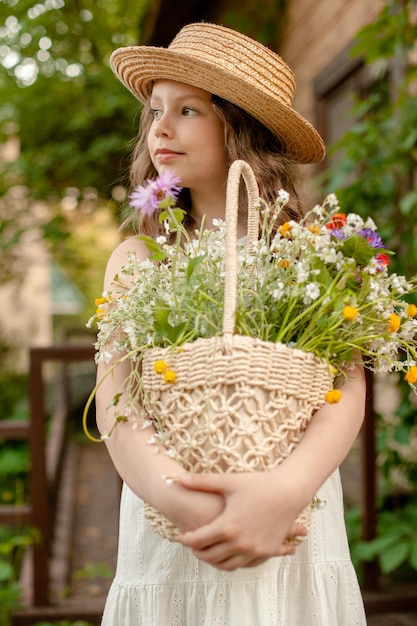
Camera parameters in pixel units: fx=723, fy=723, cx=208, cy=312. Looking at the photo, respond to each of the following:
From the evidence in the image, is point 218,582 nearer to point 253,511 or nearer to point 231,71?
point 253,511

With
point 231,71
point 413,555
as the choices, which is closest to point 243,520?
point 231,71

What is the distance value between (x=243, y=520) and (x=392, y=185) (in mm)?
2316

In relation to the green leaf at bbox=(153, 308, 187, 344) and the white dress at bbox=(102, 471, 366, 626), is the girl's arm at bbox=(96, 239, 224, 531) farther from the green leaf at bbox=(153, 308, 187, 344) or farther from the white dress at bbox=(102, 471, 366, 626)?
the white dress at bbox=(102, 471, 366, 626)

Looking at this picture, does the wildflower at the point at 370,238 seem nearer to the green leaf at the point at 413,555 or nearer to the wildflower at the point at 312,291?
the wildflower at the point at 312,291

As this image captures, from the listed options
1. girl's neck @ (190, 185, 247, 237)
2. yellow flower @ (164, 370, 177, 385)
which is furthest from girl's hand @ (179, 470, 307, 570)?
girl's neck @ (190, 185, 247, 237)

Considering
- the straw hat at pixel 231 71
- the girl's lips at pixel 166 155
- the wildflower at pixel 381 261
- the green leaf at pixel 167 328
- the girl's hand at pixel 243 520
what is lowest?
the girl's hand at pixel 243 520

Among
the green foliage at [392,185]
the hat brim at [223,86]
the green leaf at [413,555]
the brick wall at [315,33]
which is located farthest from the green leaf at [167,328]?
the brick wall at [315,33]

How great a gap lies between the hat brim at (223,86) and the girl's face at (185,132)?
43 mm

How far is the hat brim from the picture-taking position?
1.73 meters

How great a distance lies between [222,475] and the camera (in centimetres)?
126

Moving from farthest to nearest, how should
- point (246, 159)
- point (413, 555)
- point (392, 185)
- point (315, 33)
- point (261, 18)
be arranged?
point (261, 18)
point (315, 33)
point (392, 185)
point (413, 555)
point (246, 159)

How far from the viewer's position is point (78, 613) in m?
3.35

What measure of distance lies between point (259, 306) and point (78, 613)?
2.49 metres

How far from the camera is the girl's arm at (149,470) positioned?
1275 millimetres
